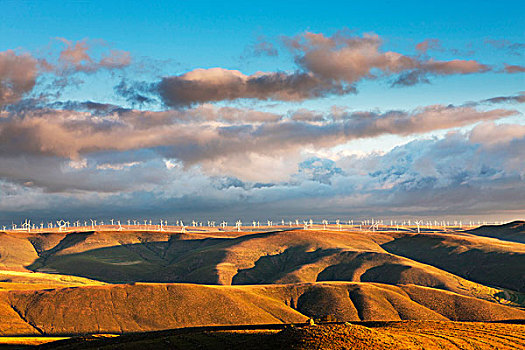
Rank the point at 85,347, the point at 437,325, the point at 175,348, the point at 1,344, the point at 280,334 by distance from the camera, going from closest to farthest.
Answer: the point at 280,334 < the point at 175,348 < the point at 85,347 < the point at 437,325 < the point at 1,344

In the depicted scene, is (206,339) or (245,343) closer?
(245,343)

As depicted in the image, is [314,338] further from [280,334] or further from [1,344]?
[1,344]

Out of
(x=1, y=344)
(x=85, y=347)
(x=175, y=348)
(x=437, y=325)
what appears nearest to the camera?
(x=175, y=348)

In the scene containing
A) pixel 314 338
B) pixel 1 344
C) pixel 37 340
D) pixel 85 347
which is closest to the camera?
pixel 314 338

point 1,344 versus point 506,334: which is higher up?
point 506,334

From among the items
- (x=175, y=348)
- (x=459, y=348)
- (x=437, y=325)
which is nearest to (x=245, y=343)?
(x=175, y=348)

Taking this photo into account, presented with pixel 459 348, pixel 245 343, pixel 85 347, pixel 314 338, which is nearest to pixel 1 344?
pixel 85 347

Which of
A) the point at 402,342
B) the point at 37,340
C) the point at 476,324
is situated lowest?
the point at 37,340

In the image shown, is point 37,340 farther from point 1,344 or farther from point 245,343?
point 245,343

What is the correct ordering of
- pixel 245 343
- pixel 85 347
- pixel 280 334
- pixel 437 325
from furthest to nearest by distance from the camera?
1. pixel 437 325
2. pixel 85 347
3. pixel 245 343
4. pixel 280 334

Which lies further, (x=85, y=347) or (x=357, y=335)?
(x=85, y=347)
